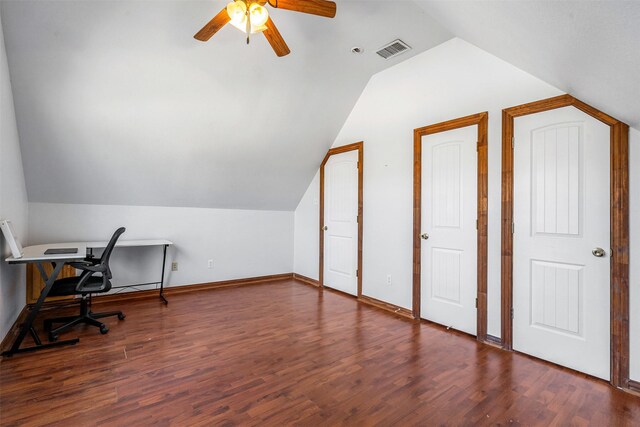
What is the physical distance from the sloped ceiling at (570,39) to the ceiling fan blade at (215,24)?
123 centimetres

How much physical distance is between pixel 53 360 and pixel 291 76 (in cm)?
336

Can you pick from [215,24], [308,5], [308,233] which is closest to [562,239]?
[308,5]

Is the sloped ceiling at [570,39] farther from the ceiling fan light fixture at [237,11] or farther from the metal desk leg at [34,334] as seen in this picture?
the metal desk leg at [34,334]

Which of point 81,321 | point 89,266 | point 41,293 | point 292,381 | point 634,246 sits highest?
point 634,246

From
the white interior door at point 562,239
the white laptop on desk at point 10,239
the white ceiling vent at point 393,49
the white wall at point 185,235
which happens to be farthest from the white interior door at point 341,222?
the white laptop on desk at point 10,239

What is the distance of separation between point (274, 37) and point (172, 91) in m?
1.49

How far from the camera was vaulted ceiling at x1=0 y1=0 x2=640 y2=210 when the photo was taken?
1.56 metres

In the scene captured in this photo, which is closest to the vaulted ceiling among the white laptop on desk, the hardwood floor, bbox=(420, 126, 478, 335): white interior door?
bbox=(420, 126, 478, 335): white interior door

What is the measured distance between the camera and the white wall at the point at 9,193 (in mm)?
2520

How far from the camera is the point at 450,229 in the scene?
3223 mm

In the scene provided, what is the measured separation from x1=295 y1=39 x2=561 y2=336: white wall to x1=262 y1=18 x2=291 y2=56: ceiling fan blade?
1.75 m

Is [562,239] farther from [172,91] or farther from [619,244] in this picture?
[172,91]

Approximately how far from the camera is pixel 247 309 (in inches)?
149

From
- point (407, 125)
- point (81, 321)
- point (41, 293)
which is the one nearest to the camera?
point (41, 293)
